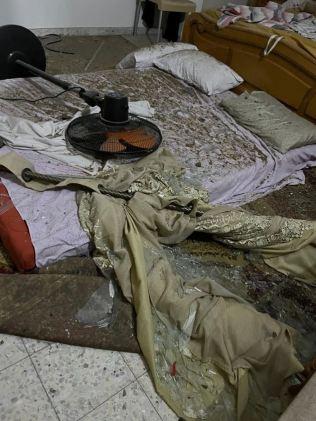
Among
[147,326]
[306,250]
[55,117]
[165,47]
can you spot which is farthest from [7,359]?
[165,47]

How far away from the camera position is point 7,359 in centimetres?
101

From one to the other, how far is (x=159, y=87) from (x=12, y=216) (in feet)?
5.45

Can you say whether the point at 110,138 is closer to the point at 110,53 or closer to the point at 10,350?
the point at 10,350

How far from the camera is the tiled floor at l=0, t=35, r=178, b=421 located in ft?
3.06

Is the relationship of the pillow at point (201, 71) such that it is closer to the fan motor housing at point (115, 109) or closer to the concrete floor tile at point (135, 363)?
the fan motor housing at point (115, 109)

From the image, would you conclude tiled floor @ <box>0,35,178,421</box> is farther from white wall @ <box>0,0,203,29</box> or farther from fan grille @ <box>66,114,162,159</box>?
white wall @ <box>0,0,203,29</box>

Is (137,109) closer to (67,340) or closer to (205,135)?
(205,135)

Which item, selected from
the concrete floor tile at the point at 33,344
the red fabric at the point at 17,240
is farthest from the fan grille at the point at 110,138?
the concrete floor tile at the point at 33,344

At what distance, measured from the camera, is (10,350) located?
40.6 inches

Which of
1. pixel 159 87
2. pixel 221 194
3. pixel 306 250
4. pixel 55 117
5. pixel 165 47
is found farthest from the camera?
pixel 165 47

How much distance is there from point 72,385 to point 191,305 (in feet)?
1.41

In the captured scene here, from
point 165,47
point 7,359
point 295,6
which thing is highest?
point 295,6

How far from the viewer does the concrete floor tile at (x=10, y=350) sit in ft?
3.30

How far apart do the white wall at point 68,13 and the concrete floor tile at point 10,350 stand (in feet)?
11.7
